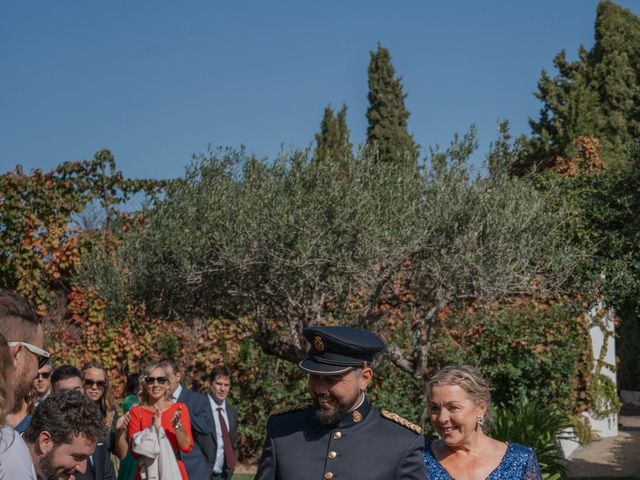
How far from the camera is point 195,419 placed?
7707 mm

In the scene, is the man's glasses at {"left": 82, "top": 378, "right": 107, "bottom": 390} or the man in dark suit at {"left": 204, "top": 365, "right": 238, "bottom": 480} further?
the man in dark suit at {"left": 204, "top": 365, "right": 238, "bottom": 480}

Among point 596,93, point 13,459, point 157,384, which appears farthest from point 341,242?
point 596,93

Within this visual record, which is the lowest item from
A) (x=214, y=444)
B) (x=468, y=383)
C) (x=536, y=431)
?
(x=536, y=431)

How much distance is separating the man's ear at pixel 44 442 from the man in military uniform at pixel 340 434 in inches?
37.4

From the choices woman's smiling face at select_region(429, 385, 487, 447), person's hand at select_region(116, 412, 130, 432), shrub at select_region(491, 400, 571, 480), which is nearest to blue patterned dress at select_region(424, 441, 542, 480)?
woman's smiling face at select_region(429, 385, 487, 447)

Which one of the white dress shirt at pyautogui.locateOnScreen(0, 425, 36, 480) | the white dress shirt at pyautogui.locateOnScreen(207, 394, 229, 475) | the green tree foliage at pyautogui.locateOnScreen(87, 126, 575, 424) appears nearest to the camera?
the white dress shirt at pyautogui.locateOnScreen(0, 425, 36, 480)

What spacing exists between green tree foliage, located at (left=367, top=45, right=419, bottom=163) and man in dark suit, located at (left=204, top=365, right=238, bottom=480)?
2018 centimetres

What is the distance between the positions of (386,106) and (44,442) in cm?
2591

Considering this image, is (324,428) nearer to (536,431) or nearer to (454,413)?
(454,413)

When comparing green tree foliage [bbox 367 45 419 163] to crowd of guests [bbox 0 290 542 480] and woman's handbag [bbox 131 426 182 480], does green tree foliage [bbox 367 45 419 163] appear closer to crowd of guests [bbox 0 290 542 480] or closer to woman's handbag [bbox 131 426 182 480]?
woman's handbag [bbox 131 426 182 480]

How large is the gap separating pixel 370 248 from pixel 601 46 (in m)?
20.1

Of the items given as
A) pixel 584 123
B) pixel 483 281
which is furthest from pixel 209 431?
pixel 584 123

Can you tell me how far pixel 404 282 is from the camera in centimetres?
1046

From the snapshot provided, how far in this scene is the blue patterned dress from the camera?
4.48 m
